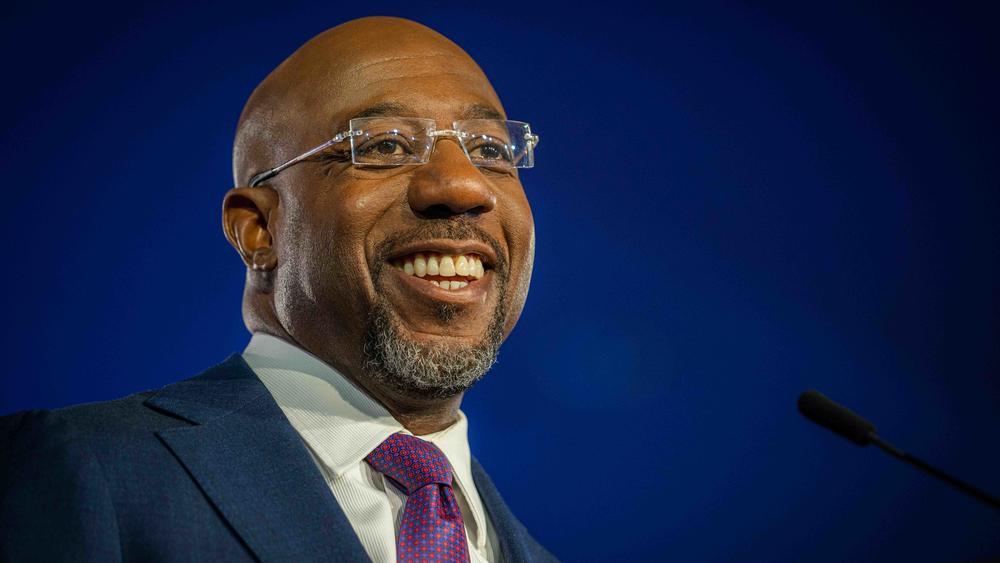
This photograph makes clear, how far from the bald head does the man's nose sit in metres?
0.17

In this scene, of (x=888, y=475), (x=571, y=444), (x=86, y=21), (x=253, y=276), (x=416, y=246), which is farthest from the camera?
(x=888, y=475)

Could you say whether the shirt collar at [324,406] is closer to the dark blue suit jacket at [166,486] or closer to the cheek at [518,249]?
the dark blue suit jacket at [166,486]

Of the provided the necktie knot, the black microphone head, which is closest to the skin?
Answer: the necktie knot

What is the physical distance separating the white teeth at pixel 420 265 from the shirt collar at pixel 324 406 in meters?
0.24

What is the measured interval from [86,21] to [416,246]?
1.14 metres

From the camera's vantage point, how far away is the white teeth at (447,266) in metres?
1.65

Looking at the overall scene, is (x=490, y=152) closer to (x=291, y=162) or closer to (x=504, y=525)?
(x=291, y=162)

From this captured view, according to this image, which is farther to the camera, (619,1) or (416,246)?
(619,1)

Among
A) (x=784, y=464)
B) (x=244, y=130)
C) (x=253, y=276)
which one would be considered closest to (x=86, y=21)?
(x=244, y=130)

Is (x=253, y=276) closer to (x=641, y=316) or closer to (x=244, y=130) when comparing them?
(x=244, y=130)

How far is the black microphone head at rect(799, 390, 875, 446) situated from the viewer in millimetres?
1219

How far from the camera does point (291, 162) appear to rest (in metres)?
1.76

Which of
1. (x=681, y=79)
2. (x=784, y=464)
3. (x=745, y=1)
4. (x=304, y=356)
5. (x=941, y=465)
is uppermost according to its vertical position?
(x=745, y=1)

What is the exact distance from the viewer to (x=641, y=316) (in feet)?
8.54
